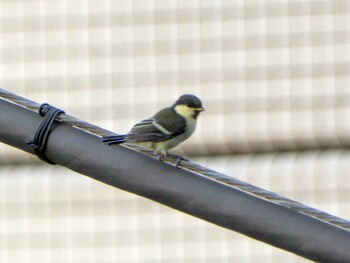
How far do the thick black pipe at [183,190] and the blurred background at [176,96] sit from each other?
10.1 feet

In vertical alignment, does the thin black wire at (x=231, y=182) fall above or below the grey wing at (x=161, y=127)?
below

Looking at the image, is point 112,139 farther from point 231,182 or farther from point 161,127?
point 161,127

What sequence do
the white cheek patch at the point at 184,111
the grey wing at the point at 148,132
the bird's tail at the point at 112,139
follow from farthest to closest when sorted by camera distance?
the white cheek patch at the point at 184,111 < the grey wing at the point at 148,132 < the bird's tail at the point at 112,139

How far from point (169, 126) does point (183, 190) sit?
118cm

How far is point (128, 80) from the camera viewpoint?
239 inches

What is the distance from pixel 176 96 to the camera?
5.95m

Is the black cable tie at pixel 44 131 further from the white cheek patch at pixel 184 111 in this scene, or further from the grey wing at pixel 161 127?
the white cheek patch at pixel 184 111

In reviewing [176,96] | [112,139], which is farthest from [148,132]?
[176,96]

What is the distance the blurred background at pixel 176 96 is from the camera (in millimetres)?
5902

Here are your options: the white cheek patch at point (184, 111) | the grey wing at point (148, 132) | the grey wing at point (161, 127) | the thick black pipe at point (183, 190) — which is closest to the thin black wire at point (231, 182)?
the thick black pipe at point (183, 190)

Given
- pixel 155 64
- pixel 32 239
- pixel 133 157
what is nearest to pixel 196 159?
pixel 155 64

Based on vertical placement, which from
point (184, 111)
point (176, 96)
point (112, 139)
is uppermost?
point (176, 96)

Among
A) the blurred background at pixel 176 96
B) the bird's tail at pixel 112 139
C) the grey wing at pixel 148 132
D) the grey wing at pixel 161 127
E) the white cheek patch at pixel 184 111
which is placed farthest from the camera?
the blurred background at pixel 176 96

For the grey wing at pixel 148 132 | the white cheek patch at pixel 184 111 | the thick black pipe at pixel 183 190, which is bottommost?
the thick black pipe at pixel 183 190
